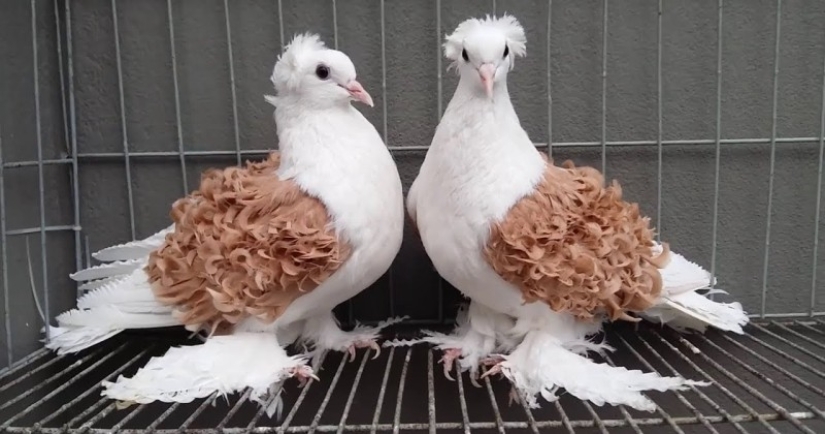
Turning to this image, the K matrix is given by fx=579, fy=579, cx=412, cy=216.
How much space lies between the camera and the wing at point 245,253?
0.92m

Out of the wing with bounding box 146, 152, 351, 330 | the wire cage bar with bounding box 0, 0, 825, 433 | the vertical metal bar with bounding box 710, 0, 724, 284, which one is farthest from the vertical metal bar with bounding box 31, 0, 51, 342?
the vertical metal bar with bounding box 710, 0, 724, 284

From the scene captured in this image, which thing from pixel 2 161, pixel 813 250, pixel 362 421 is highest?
pixel 2 161

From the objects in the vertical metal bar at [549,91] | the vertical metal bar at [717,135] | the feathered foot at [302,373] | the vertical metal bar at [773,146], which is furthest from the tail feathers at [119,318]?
the vertical metal bar at [773,146]

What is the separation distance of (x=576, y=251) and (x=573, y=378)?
0.20 metres

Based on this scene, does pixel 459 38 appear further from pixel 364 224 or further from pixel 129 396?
pixel 129 396

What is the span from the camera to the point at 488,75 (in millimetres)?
921

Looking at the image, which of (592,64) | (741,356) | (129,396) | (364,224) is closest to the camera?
(129,396)

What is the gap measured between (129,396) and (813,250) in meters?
1.41

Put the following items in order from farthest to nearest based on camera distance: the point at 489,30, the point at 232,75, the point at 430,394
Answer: the point at 232,75, the point at 489,30, the point at 430,394

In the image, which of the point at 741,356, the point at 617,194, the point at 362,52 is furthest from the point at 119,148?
Answer: the point at 741,356

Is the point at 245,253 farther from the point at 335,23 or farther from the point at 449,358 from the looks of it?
the point at 335,23

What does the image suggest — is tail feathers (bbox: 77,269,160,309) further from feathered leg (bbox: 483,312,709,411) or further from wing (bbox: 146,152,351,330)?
feathered leg (bbox: 483,312,709,411)

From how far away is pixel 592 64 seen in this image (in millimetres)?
1282

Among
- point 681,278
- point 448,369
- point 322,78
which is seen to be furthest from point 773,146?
point 322,78
